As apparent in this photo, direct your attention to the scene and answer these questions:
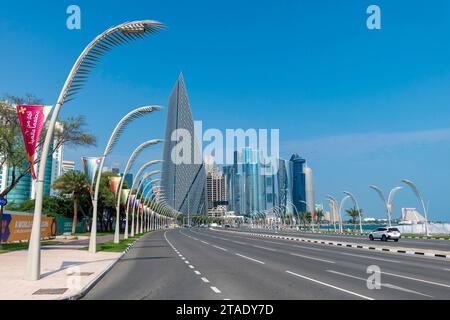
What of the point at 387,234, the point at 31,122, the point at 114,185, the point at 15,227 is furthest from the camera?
the point at 387,234

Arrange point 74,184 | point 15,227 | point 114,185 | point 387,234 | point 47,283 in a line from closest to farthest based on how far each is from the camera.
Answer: point 47,283 → point 15,227 → point 114,185 → point 387,234 → point 74,184

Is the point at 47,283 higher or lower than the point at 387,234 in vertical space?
higher

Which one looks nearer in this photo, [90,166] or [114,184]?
[90,166]

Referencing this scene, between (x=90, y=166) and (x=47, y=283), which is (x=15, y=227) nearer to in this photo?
(x=90, y=166)

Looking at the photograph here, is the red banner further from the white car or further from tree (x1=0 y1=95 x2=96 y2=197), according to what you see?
the white car

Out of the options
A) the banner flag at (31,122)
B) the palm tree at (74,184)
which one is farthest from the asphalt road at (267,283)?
the palm tree at (74,184)

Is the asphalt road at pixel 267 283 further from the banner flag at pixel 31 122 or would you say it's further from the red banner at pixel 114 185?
the red banner at pixel 114 185

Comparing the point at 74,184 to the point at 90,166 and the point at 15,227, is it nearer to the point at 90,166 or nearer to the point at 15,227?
the point at 15,227

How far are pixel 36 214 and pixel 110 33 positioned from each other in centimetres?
696

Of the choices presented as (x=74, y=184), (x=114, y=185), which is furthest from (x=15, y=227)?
(x=74, y=184)

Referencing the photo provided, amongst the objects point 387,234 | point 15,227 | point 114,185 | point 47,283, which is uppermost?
point 114,185

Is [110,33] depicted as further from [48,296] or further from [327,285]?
[327,285]

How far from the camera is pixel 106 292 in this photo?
11406 millimetres
